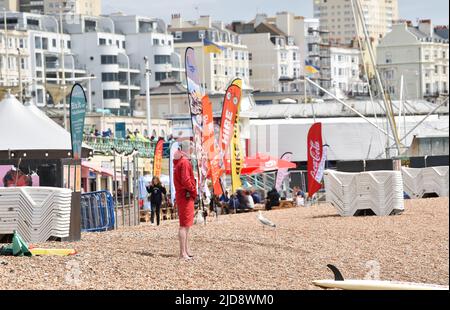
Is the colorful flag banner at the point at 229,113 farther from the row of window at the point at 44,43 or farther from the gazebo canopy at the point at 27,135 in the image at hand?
the row of window at the point at 44,43

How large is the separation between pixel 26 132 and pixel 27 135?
14 centimetres

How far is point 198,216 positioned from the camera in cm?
2406

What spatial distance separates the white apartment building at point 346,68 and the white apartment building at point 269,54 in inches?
432

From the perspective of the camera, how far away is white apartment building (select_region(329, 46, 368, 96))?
16688 cm

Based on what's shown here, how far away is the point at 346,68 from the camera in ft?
564

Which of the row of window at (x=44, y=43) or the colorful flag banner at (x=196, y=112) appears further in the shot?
the row of window at (x=44, y=43)

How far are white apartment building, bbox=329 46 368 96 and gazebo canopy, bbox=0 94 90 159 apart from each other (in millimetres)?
136774

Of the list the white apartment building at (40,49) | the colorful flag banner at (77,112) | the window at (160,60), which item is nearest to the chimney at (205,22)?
the window at (160,60)

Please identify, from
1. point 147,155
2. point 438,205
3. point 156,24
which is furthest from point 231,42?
point 438,205

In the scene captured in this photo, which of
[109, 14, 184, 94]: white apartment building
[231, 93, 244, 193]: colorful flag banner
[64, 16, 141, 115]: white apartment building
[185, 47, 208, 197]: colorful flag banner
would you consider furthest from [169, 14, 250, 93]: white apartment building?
[185, 47, 208, 197]: colorful flag banner

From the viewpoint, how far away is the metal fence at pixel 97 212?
82.0ft

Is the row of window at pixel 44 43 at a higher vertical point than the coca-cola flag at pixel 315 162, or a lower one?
higher

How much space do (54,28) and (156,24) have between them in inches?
522
